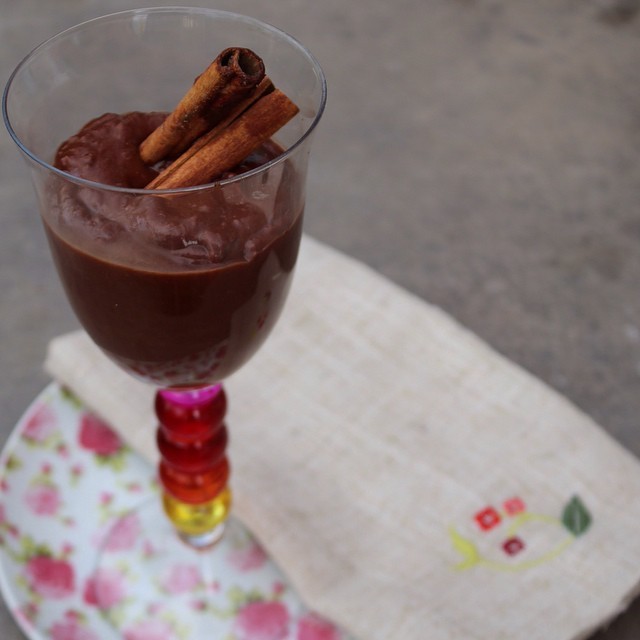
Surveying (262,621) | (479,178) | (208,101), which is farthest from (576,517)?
(479,178)

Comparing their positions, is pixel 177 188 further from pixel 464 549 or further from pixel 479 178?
pixel 479 178

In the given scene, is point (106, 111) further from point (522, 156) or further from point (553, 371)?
point (522, 156)

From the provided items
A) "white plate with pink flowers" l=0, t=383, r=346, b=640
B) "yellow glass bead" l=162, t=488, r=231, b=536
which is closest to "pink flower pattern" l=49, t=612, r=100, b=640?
"white plate with pink flowers" l=0, t=383, r=346, b=640

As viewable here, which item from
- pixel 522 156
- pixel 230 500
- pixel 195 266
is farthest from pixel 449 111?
pixel 195 266

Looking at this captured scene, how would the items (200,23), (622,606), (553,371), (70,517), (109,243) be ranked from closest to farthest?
(109,243), (200,23), (622,606), (70,517), (553,371)

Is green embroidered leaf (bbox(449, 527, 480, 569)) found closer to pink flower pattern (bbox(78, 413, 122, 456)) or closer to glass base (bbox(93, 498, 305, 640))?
glass base (bbox(93, 498, 305, 640))

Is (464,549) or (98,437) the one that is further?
(98,437)

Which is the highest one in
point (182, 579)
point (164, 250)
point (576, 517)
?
point (164, 250)
